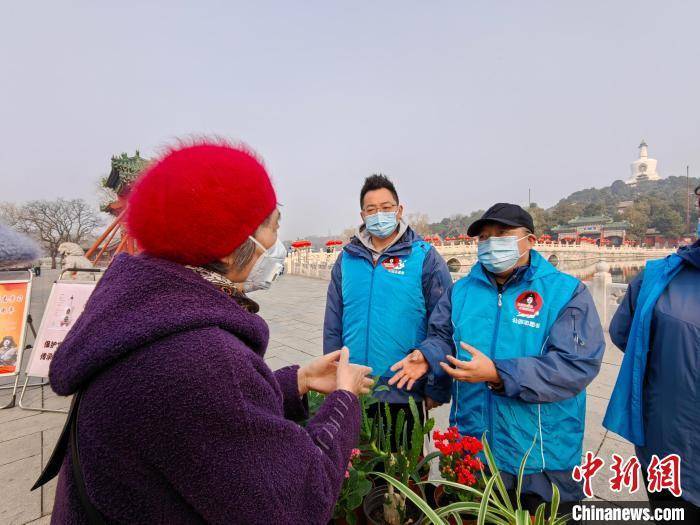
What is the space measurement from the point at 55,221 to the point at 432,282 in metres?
43.5

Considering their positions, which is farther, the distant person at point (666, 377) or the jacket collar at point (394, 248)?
the jacket collar at point (394, 248)

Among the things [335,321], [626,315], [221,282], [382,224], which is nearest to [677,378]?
[626,315]

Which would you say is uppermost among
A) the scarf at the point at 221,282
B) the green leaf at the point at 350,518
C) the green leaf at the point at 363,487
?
the scarf at the point at 221,282

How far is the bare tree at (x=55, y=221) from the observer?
1278 inches

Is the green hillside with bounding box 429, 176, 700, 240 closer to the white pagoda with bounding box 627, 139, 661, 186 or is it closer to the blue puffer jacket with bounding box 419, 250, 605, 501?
the white pagoda with bounding box 627, 139, 661, 186

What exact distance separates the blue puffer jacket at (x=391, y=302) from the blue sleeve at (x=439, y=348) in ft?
0.53

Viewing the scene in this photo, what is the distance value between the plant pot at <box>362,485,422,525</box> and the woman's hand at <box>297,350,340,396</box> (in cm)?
49

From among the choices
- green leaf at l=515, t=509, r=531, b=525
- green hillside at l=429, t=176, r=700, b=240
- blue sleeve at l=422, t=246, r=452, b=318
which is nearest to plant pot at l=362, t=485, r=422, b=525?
green leaf at l=515, t=509, r=531, b=525

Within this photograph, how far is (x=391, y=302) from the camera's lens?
2283 millimetres

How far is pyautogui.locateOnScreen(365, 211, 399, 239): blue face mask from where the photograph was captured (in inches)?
98.3

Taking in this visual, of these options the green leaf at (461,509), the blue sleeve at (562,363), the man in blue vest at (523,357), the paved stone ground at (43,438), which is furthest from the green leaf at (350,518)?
the paved stone ground at (43,438)

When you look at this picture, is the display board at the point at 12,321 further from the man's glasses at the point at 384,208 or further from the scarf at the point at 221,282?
the scarf at the point at 221,282

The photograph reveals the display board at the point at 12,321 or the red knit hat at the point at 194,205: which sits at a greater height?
the red knit hat at the point at 194,205

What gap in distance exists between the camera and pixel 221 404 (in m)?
0.71
